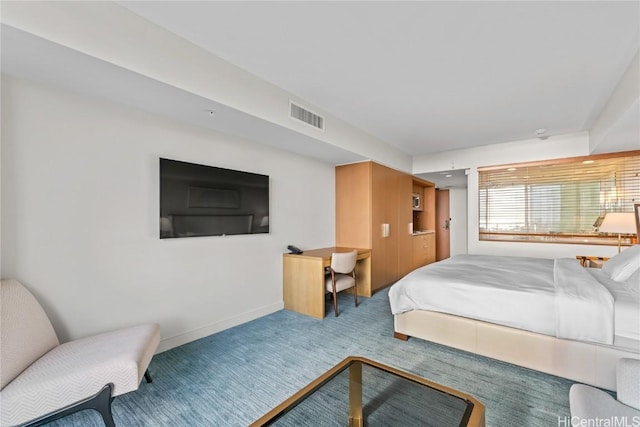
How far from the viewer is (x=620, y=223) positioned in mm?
3287

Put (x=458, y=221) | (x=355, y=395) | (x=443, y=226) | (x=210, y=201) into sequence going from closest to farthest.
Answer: (x=355, y=395), (x=210, y=201), (x=458, y=221), (x=443, y=226)

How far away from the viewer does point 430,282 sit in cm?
245

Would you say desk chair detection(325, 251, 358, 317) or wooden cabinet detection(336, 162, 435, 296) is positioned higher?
wooden cabinet detection(336, 162, 435, 296)

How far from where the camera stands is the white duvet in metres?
1.81

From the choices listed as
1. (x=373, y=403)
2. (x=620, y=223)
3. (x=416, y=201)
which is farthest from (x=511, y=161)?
(x=373, y=403)

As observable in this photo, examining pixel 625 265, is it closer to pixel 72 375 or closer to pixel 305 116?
pixel 305 116

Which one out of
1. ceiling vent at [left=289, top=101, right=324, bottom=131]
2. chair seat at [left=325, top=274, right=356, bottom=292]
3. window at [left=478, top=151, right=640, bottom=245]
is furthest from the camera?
window at [left=478, top=151, right=640, bottom=245]

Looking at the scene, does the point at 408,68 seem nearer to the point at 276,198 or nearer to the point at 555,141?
the point at 276,198

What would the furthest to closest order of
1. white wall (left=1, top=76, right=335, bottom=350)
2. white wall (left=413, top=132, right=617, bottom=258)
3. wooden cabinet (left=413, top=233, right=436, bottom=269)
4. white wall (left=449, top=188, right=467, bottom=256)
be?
white wall (left=449, top=188, right=467, bottom=256)
wooden cabinet (left=413, top=233, right=436, bottom=269)
white wall (left=413, top=132, right=617, bottom=258)
white wall (left=1, top=76, right=335, bottom=350)

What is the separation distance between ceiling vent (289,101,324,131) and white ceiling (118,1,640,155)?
13 cm

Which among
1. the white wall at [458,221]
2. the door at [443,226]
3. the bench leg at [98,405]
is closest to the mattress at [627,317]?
the bench leg at [98,405]

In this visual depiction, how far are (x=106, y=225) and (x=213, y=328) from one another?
1.41 metres

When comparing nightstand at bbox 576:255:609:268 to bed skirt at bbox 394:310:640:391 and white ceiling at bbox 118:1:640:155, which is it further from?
bed skirt at bbox 394:310:640:391

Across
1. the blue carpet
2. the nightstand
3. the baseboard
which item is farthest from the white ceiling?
the baseboard
